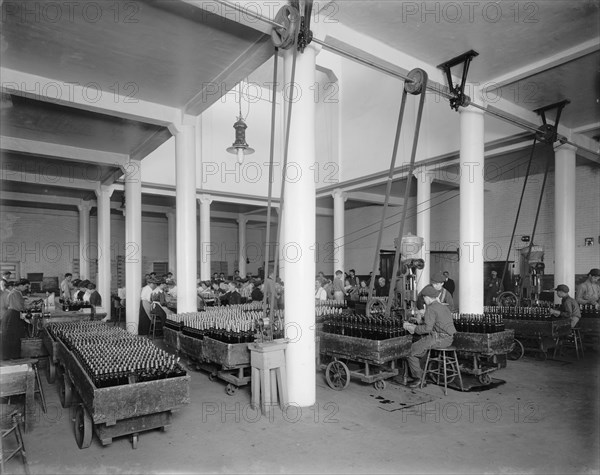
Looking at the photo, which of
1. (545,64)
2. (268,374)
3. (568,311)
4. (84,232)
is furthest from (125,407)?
(84,232)

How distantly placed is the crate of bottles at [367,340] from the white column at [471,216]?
2.21m

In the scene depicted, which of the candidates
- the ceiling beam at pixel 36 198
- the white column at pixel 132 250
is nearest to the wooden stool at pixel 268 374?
the white column at pixel 132 250

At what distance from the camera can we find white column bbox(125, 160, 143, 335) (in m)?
11.5

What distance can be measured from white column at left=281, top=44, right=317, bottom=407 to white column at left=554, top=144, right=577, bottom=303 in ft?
26.1

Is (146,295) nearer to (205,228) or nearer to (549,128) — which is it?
(205,228)

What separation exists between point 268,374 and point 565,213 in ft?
29.8

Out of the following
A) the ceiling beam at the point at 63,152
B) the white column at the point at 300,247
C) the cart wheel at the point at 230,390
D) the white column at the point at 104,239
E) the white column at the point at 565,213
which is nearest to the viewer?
the white column at the point at 300,247

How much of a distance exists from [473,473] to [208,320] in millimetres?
4586

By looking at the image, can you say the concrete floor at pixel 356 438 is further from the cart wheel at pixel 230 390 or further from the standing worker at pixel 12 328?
the standing worker at pixel 12 328

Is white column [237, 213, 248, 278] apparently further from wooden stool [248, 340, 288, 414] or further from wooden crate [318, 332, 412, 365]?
wooden stool [248, 340, 288, 414]

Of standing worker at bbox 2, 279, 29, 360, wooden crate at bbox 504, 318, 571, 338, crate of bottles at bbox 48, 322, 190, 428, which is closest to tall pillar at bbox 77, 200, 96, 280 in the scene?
standing worker at bbox 2, 279, 29, 360

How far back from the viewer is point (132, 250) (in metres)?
11.4

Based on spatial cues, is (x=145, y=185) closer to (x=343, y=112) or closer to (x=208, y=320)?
(x=343, y=112)

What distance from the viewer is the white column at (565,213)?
10.7 metres
